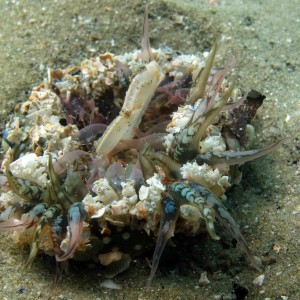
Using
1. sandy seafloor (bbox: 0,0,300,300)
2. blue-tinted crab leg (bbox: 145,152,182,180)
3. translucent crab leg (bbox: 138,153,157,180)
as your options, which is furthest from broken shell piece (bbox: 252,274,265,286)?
translucent crab leg (bbox: 138,153,157,180)

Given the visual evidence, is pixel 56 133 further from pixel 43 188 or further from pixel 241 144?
pixel 241 144

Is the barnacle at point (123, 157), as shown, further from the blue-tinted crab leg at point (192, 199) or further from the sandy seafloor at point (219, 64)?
the sandy seafloor at point (219, 64)

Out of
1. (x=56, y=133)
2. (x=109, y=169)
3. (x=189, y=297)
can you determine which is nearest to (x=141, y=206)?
(x=109, y=169)

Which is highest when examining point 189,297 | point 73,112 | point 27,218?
point 73,112

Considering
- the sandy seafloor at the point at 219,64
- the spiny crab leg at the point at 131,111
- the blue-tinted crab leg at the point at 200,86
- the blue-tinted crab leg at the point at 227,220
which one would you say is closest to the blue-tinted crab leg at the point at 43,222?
the sandy seafloor at the point at 219,64

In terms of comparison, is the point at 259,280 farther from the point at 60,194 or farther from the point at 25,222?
the point at 25,222

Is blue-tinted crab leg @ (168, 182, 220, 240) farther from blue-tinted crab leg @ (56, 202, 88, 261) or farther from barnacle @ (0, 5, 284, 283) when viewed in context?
blue-tinted crab leg @ (56, 202, 88, 261)
